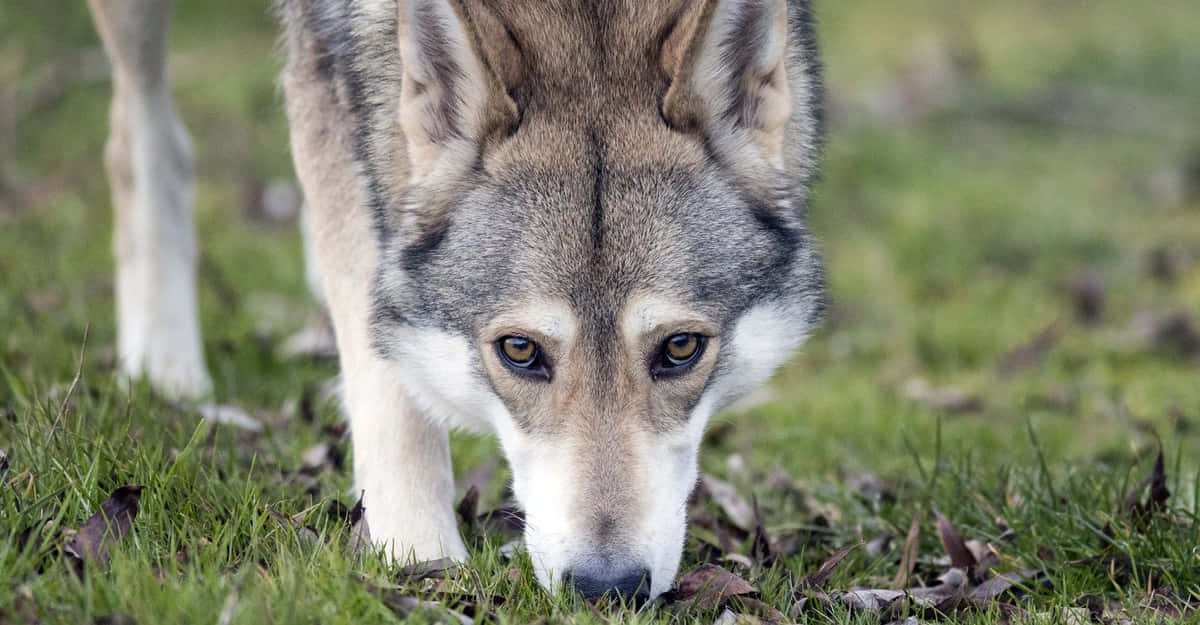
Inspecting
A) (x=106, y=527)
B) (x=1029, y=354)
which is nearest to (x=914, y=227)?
(x=1029, y=354)

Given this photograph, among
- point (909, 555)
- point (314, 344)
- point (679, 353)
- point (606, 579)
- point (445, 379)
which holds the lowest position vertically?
point (314, 344)

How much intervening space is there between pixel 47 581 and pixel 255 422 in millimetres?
1710

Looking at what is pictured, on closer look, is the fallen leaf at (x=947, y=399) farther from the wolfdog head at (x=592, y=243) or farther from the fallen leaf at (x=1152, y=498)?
the wolfdog head at (x=592, y=243)

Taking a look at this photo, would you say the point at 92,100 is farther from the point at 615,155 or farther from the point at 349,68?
the point at 615,155

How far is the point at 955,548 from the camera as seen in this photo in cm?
359

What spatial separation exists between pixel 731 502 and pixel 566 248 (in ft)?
4.23

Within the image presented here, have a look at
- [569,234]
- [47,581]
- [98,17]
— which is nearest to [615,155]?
[569,234]

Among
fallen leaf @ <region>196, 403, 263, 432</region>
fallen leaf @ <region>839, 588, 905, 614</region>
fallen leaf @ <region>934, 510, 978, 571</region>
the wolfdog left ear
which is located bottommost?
fallen leaf @ <region>934, 510, 978, 571</region>

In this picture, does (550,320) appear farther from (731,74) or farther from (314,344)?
(314,344)

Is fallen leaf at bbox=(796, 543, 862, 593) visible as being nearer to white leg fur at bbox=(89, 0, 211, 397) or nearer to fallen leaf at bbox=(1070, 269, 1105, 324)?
white leg fur at bbox=(89, 0, 211, 397)

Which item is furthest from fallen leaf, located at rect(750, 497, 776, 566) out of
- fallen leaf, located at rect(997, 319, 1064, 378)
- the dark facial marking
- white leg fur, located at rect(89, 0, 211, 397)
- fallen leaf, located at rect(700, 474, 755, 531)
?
fallen leaf, located at rect(997, 319, 1064, 378)

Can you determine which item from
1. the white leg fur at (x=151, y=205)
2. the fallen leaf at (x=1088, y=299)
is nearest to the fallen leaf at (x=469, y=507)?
the white leg fur at (x=151, y=205)

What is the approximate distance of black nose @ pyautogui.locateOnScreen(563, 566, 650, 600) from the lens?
289 cm

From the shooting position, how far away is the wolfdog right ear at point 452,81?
3.12 m
